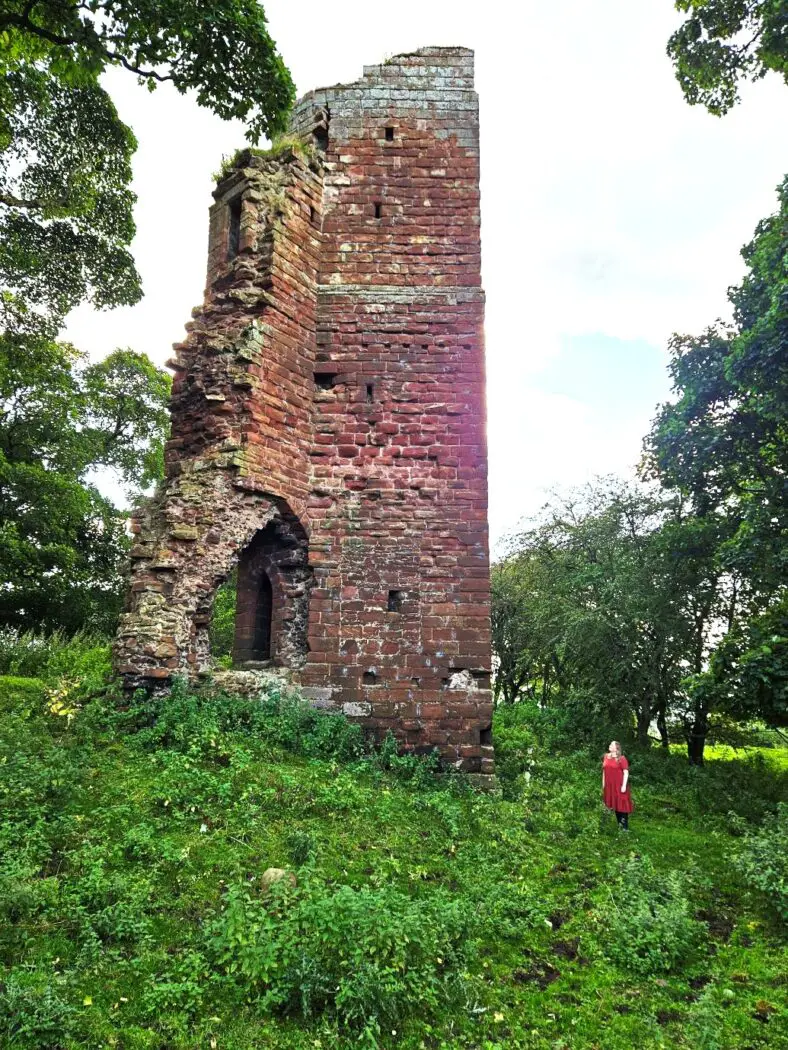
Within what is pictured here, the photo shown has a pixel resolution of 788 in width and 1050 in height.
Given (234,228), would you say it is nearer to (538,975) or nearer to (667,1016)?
(538,975)

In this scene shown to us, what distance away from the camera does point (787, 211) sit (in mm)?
9016

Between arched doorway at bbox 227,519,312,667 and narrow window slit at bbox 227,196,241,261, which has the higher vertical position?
narrow window slit at bbox 227,196,241,261

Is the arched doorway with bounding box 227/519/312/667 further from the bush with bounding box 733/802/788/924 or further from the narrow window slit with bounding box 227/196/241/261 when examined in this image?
the bush with bounding box 733/802/788/924

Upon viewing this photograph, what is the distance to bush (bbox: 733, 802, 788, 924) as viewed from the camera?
517 cm

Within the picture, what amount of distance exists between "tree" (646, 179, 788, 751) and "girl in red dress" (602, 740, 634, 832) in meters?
2.01

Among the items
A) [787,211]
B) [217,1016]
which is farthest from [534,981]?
[787,211]

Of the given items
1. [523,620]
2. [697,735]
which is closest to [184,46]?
[697,735]

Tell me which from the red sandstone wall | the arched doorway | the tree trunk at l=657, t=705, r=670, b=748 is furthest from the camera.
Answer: the tree trunk at l=657, t=705, r=670, b=748

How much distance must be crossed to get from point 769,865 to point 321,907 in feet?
13.9

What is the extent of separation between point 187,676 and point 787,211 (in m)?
10.3

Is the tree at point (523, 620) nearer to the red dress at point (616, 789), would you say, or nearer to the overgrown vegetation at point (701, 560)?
the overgrown vegetation at point (701, 560)

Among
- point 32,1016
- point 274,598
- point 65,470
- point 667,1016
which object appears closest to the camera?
point 32,1016

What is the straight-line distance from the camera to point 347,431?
9062 millimetres

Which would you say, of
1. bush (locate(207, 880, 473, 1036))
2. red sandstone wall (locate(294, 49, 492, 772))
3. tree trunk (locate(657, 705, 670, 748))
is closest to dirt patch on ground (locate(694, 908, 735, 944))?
bush (locate(207, 880, 473, 1036))
